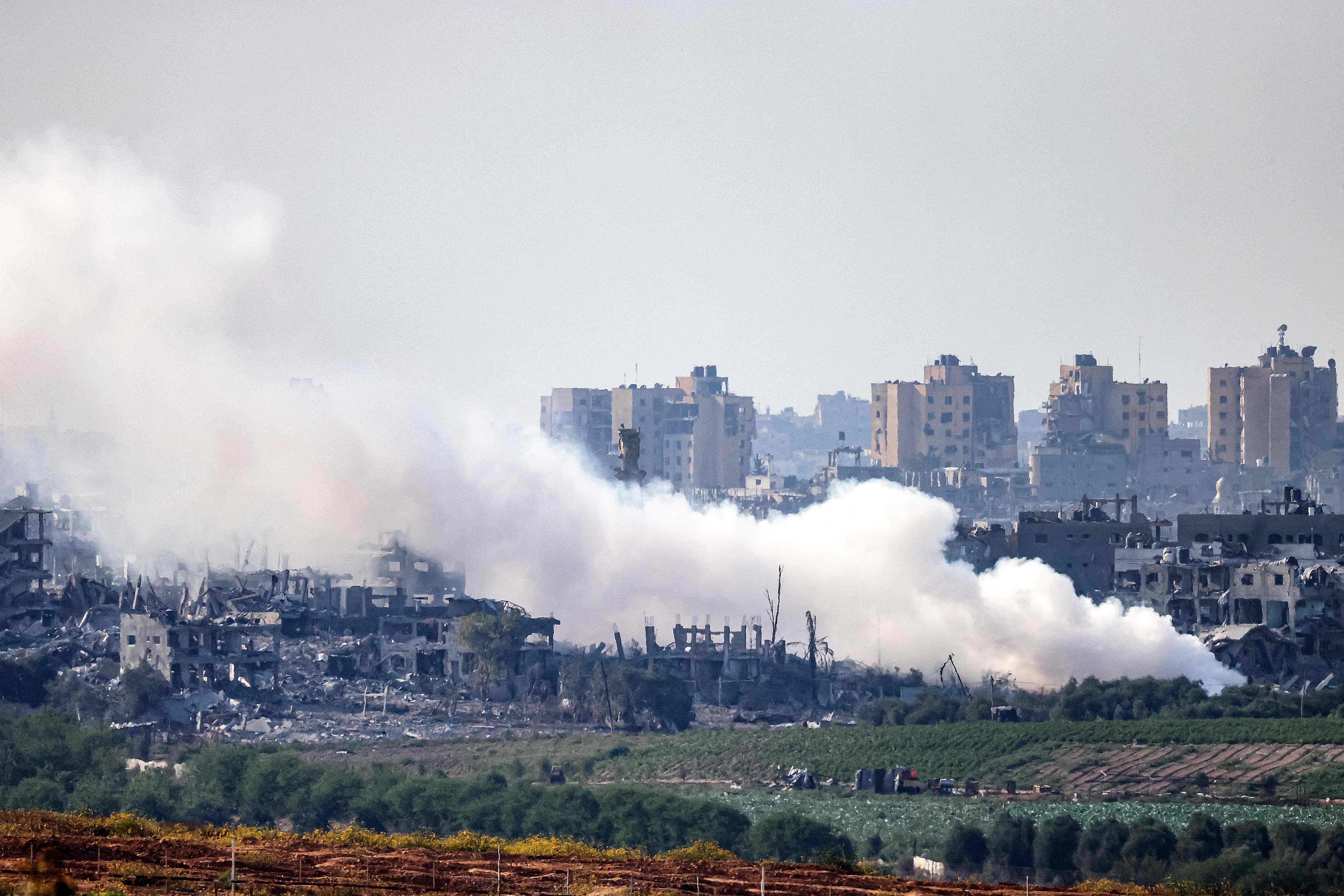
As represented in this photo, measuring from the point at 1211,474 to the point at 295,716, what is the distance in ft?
386

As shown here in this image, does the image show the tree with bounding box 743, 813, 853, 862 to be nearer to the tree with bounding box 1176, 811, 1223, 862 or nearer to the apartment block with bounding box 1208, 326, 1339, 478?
the tree with bounding box 1176, 811, 1223, 862

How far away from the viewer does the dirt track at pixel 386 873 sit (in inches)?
1710

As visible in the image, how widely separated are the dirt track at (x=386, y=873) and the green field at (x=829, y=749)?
31.8m

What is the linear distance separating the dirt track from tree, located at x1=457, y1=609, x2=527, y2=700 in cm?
5235

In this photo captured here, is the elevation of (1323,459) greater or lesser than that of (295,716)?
greater

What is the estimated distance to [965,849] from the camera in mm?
67125

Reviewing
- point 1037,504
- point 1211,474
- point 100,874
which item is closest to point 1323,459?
point 1211,474

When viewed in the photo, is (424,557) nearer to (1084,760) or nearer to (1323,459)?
(1084,760)

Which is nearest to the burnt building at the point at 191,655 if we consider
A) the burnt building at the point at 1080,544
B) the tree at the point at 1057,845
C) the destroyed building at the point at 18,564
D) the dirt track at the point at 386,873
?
the destroyed building at the point at 18,564

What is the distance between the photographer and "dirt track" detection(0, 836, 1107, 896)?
43.4m

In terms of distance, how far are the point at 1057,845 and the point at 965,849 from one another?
2.64 metres

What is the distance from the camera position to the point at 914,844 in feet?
225

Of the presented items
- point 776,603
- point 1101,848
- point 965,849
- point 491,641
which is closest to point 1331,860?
point 1101,848

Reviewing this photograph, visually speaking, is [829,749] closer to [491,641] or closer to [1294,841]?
[491,641]
